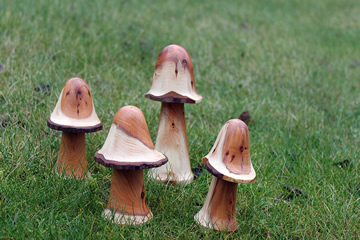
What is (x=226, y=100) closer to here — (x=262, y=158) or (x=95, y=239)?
(x=262, y=158)

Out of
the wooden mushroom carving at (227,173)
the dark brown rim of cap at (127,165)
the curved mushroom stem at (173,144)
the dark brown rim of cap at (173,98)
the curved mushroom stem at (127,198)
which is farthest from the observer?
the curved mushroom stem at (173,144)

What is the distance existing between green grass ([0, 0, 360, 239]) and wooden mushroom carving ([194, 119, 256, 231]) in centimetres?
10

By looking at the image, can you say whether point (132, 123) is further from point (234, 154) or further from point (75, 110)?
point (234, 154)

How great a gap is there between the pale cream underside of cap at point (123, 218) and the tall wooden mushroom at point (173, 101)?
0.54m

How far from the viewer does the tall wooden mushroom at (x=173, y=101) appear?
308 cm

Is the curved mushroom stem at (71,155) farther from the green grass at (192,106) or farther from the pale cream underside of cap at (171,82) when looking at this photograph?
the pale cream underside of cap at (171,82)

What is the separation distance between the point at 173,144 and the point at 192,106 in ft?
4.97

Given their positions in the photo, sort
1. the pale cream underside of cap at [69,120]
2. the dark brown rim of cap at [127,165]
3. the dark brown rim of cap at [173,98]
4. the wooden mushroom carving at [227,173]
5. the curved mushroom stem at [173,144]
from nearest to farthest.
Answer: the dark brown rim of cap at [127,165] → the wooden mushroom carving at [227,173] → the pale cream underside of cap at [69,120] → the dark brown rim of cap at [173,98] → the curved mushroom stem at [173,144]

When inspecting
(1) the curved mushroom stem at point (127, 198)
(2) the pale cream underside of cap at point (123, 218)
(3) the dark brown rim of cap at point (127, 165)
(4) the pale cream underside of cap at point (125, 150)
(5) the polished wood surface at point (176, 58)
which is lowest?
(2) the pale cream underside of cap at point (123, 218)

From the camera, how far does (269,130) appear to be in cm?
462

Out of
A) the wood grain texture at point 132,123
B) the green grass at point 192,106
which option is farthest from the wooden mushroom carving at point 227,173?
the wood grain texture at point 132,123

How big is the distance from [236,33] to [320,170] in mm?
4745

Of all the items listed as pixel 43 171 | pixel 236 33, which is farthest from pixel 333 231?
pixel 236 33

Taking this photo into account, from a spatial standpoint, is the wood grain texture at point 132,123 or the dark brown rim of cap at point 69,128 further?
the dark brown rim of cap at point 69,128
